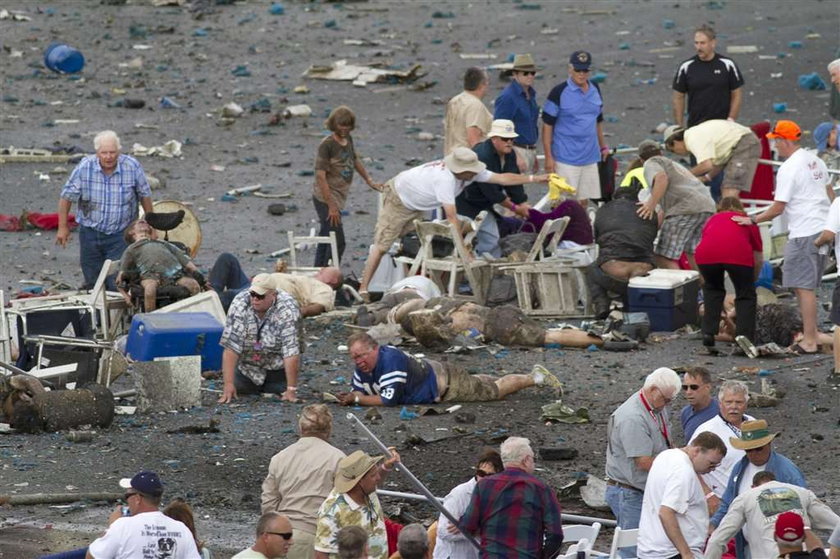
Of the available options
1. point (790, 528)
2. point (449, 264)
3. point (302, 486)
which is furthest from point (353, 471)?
point (449, 264)

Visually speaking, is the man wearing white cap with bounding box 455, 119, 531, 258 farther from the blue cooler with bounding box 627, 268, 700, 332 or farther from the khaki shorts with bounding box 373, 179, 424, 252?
the blue cooler with bounding box 627, 268, 700, 332

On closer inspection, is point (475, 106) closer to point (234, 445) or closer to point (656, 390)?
point (234, 445)

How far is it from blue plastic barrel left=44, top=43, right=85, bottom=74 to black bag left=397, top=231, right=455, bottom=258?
1300 cm

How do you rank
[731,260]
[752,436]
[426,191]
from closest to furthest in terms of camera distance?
[752,436]
[731,260]
[426,191]

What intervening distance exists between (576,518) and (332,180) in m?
7.93

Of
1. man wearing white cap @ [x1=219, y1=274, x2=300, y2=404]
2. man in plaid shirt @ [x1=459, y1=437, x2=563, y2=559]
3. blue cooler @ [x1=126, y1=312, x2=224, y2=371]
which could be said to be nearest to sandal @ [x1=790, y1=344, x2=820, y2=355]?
man wearing white cap @ [x1=219, y1=274, x2=300, y2=404]

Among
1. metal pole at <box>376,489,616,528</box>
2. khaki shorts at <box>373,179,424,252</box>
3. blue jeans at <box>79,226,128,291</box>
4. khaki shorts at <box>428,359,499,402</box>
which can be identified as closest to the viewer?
metal pole at <box>376,489,616,528</box>

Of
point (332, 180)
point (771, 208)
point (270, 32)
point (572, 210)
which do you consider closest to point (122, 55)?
point (270, 32)

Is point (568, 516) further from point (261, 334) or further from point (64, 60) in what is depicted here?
point (64, 60)

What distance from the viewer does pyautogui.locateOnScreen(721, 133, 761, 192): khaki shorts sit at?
1698 centimetres

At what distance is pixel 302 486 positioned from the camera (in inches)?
365

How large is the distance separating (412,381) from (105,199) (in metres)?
4.02

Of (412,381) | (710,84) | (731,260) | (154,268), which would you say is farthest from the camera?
(710,84)

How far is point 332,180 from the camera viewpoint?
17.4 meters
